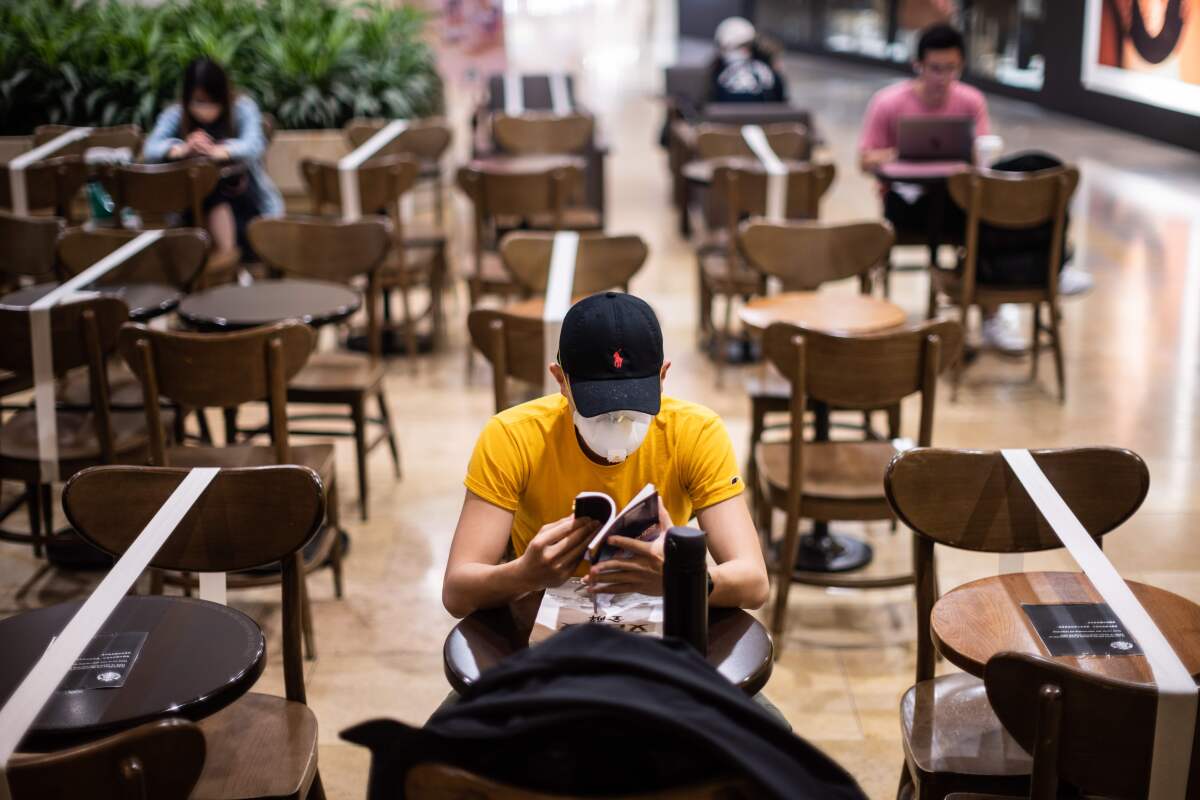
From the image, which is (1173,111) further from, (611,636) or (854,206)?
(611,636)

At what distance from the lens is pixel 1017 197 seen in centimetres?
531

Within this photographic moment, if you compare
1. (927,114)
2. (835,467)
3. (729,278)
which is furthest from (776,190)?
(835,467)

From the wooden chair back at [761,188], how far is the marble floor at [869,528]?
841mm

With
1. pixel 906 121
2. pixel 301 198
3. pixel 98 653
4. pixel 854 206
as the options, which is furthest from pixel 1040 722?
pixel 854 206

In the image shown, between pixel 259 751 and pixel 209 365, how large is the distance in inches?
55.8

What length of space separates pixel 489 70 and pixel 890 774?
8.61 meters

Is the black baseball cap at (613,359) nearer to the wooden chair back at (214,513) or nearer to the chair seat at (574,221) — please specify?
the wooden chair back at (214,513)

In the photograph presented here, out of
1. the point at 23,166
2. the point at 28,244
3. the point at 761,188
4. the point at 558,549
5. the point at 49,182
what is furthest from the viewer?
the point at 49,182

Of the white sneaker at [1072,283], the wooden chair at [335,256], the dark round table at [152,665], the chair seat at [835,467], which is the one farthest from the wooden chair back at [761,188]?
the dark round table at [152,665]

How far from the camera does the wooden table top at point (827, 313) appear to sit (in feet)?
13.7

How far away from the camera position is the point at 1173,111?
9.48m

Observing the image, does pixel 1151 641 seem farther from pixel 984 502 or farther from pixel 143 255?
pixel 143 255

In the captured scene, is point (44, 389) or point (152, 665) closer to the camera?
point (152, 665)

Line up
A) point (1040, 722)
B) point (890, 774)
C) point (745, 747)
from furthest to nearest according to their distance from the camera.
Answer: point (890, 774), point (1040, 722), point (745, 747)
